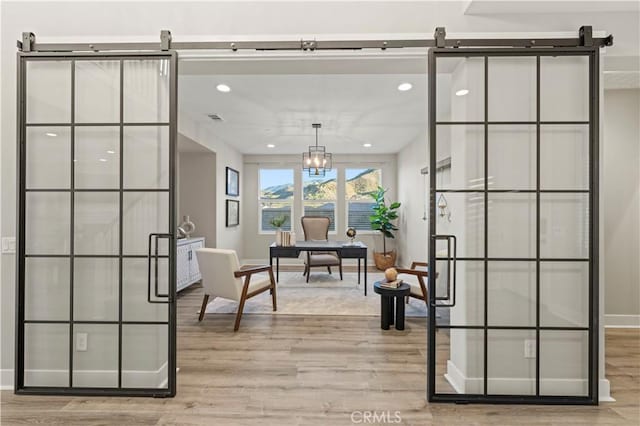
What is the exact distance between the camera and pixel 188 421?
1.89 m

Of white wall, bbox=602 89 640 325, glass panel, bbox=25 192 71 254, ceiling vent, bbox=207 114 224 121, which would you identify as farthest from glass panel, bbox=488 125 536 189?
ceiling vent, bbox=207 114 224 121

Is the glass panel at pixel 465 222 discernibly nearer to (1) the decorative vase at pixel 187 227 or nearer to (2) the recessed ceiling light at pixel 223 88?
(2) the recessed ceiling light at pixel 223 88

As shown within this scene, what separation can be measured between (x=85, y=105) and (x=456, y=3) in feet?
8.40

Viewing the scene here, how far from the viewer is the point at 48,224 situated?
2.20 metres

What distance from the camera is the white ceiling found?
7.49ft

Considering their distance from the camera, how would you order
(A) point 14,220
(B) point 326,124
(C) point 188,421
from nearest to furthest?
(C) point 188,421
(A) point 14,220
(B) point 326,124

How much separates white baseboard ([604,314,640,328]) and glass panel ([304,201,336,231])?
203 inches

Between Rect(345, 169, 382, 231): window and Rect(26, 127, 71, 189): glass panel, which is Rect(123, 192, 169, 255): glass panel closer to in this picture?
Rect(26, 127, 71, 189): glass panel

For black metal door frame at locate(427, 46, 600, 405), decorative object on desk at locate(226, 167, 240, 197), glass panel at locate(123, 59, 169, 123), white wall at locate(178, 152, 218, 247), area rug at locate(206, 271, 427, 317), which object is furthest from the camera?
decorative object on desk at locate(226, 167, 240, 197)

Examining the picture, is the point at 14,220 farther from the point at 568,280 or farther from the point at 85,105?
the point at 568,280

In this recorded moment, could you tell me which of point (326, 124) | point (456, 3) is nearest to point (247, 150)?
point (326, 124)

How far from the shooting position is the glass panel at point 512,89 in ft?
6.90

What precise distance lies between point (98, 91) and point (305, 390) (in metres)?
2.45

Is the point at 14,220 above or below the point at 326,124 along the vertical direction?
below
